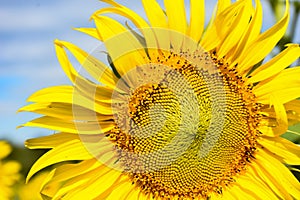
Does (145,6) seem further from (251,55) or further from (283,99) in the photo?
(283,99)

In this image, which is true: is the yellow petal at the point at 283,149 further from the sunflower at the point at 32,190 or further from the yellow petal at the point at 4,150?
the sunflower at the point at 32,190

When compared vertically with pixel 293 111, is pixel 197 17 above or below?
above

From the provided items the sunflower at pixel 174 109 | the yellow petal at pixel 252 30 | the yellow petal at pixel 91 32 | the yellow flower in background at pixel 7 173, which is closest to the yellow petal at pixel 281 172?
the sunflower at pixel 174 109

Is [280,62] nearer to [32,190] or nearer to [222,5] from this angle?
[222,5]

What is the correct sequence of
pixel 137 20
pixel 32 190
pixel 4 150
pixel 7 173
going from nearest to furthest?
pixel 137 20
pixel 4 150
pixel 7 173
pixel 32 190

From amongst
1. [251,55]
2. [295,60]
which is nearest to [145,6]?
[251,55]

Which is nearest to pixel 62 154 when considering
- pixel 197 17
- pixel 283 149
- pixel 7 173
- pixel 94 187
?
pixel 94 187
